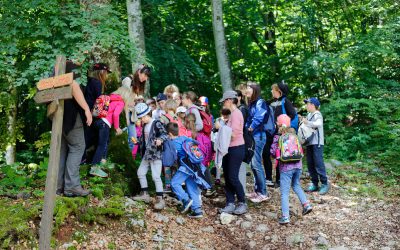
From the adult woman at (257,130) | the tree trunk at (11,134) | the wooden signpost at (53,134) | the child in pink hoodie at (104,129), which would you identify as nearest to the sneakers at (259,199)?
the adult woman at (257,130)

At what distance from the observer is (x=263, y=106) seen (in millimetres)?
8242

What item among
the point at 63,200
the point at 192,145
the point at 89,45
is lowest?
the point at 63,200

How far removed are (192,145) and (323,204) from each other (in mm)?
2914

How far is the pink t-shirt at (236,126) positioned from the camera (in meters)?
7.48

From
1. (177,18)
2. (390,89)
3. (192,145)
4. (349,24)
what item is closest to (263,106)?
(192,145)

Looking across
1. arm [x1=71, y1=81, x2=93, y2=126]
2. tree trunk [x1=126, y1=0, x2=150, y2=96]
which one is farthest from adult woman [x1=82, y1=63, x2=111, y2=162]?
tree trunk [x1=126, y1=0, x2=150, y2=96]

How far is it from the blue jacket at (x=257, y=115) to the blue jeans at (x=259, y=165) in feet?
0.50

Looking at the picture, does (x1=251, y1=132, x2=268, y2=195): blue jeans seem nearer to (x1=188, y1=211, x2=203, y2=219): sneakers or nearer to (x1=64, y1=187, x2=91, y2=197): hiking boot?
(x1=188, y1=211, x2=203, y2=219): sneakers

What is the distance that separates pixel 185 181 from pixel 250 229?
1323mm

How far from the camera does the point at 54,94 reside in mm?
4949

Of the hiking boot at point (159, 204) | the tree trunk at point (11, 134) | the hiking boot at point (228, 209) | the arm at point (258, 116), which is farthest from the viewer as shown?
the tree trunk at point (11, 134)

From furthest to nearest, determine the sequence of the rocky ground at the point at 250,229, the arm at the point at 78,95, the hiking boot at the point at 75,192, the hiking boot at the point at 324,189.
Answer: the hiking boot at the point at 324,189 < the hiking boot at the point at 75,192 < the rocky ground at the point at 250,229 < the arm at the point at 78,95

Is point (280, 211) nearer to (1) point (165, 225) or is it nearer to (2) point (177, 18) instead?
(1) point (165, 225)

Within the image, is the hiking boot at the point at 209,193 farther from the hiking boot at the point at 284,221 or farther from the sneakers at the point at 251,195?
the hiking boot at the point at 284,221
